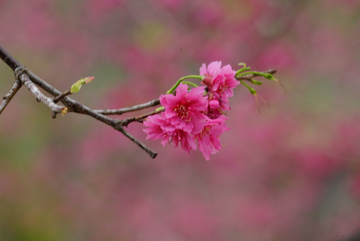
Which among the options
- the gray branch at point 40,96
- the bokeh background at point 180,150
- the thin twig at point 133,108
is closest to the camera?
the gray branch at point 40,96

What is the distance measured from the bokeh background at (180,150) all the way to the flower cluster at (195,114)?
883mm

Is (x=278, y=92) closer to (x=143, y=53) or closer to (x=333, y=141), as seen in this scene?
(x=333, y=141)

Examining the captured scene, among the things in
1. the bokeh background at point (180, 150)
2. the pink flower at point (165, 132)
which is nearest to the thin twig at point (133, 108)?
the pink flower at point (165, 132)

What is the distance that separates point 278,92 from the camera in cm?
138

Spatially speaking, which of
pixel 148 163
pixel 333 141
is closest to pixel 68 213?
pixel 148 163

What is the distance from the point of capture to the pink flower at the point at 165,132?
0.37 metres

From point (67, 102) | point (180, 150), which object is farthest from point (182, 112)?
point (180, 150)

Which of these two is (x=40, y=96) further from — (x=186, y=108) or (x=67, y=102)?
(x=186, y=108)

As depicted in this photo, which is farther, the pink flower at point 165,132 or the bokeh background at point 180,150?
the bokeh background at point 180,150

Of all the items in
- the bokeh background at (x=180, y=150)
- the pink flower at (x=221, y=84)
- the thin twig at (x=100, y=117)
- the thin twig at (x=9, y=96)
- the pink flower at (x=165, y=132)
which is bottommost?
the thin twig at (x=9, y=96)

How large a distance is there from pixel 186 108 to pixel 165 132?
45 mm

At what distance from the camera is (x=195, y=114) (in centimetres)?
38

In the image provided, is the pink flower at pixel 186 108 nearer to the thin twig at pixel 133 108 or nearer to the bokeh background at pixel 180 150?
the thin twig at pixel 133 108

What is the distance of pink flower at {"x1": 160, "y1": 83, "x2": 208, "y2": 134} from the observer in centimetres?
37
